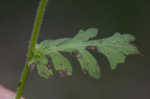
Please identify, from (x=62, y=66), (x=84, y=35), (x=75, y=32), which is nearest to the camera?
(x=62, y=66)

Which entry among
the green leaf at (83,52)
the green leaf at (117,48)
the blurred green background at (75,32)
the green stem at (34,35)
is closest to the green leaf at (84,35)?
the green leaf at (83,52)

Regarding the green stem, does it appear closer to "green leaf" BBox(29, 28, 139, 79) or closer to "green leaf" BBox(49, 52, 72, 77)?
"green leaf" BBox(29, 28, 139, 79)

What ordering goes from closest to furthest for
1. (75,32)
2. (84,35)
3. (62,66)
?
(62,66)
(84,35)
(75,32)

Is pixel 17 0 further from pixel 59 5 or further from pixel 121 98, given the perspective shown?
pixel 121 98

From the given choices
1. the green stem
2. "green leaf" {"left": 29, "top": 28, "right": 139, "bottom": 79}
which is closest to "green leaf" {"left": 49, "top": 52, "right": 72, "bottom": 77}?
"green leaf" {"left": 29, "top": 28, "right": 139, "bottom": 79}

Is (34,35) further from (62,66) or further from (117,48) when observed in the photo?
(117,48)

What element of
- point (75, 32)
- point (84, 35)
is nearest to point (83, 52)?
point (84, 35)
